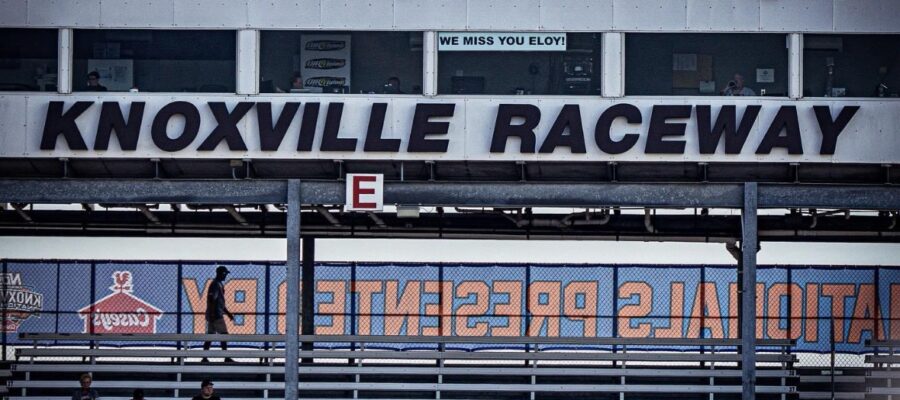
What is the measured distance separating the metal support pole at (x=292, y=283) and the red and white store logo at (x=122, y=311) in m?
7.33

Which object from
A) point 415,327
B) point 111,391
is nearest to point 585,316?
point 415,327

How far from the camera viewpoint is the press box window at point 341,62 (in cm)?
2444

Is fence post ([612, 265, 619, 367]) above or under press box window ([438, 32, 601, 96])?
under

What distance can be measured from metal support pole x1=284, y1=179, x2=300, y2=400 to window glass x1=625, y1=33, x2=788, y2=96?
197 inches

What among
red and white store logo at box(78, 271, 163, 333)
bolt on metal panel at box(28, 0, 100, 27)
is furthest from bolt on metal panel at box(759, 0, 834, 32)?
red and white store logo at box(78, 271, 163, 333)

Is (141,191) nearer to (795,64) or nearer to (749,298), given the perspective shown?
(749,298)

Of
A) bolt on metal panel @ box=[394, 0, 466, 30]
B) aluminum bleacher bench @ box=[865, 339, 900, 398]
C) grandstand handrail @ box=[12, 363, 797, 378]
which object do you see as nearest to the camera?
bolt on metal panel @ box=[394, 0, 466, 30]

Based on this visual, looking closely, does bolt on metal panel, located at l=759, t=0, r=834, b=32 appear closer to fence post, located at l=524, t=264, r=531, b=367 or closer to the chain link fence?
the chain link fence

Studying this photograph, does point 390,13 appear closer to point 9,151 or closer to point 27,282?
point 9,151

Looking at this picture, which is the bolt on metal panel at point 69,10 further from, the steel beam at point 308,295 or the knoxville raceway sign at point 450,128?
the steel beam at point 308,295

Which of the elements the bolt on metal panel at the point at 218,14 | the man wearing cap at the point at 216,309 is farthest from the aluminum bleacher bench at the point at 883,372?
the bolt on metal panel at the point at 218,14

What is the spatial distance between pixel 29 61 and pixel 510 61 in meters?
6.94

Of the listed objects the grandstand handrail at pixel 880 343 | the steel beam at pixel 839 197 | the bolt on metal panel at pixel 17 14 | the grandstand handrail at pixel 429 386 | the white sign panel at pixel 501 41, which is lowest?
the grandstand handrail at pixel 429 386

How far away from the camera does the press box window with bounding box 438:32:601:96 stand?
24.3 meters
